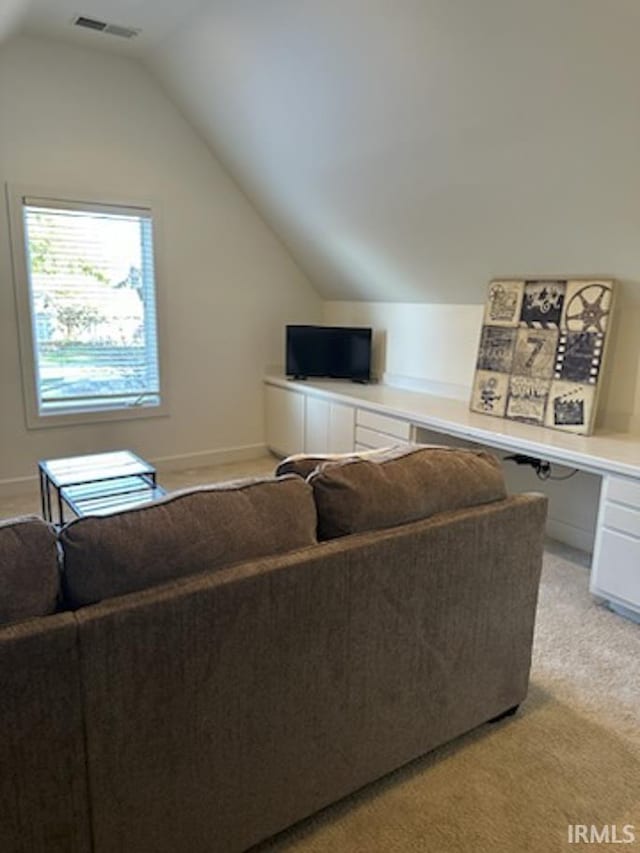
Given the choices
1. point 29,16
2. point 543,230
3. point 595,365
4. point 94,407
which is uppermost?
point 29,16

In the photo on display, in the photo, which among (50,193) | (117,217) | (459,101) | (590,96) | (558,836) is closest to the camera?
(558,836)

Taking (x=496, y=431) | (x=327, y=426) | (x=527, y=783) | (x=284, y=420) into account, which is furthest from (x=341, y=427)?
(x=527, y=783)

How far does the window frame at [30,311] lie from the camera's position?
150 inches

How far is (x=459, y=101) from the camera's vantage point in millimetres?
2596

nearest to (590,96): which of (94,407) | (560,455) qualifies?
(560,455)

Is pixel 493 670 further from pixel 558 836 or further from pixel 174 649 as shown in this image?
pixel 174 649

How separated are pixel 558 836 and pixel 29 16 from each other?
447cm

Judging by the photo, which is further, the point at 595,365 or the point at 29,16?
the point at 29,16

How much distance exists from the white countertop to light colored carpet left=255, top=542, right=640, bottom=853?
845 mm

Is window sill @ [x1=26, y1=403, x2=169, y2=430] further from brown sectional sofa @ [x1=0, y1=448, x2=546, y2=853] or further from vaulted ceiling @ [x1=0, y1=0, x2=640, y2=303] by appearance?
brown sectional sofa @ [x1=0, y1=448, x2=546, y2=853]

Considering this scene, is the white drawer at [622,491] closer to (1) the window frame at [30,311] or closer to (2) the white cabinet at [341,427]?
(2) the white cabinet at [341,427]

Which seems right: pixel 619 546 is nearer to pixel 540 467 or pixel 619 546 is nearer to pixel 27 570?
pixel 540 467

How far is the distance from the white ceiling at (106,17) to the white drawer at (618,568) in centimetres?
334

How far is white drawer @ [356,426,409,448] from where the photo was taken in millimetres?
3698
